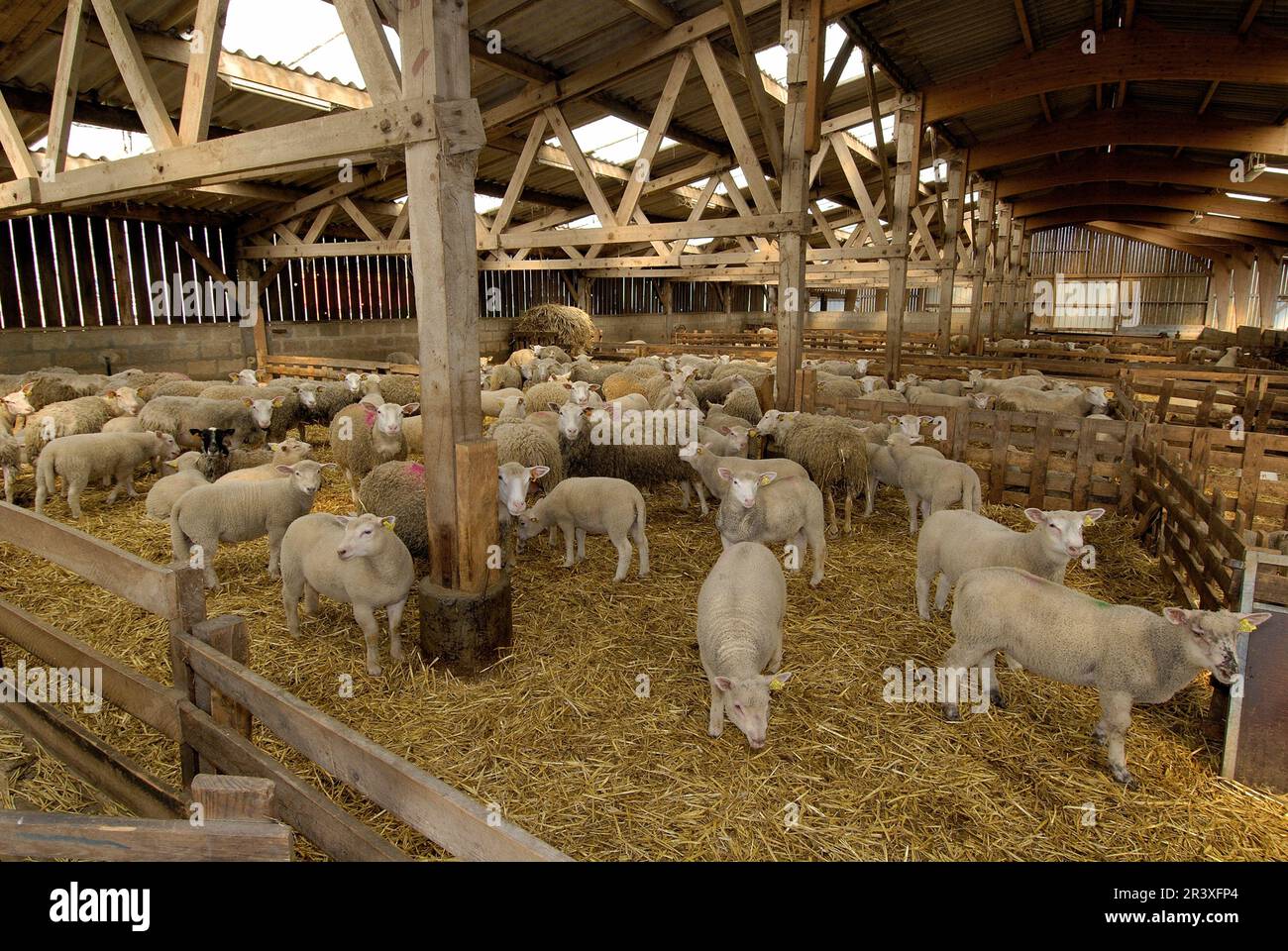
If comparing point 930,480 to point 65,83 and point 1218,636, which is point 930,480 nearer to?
point 1218,636

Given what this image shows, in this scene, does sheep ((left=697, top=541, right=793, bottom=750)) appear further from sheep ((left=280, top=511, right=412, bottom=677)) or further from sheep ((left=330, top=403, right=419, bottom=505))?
sheep ((left=330, top=403, right=419, bottom=505))

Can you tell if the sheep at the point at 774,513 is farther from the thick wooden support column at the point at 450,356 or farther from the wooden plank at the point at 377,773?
the wooden plank at the point at 377,773

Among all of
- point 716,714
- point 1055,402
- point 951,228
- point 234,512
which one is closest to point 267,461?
point 234,512

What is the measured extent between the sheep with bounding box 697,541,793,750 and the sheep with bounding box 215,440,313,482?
3891 millimetres

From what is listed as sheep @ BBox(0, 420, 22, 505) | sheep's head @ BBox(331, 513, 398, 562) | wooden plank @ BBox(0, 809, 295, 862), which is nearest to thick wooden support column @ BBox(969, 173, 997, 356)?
sheep's head @ BBox(331, 513, 398, 562)

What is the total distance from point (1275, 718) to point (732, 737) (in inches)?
99.3

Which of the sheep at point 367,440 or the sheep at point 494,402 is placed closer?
the sheep at point 367,440

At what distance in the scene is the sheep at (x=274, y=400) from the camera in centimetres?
967

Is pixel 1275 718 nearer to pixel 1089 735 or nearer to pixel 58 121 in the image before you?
pixel 1089 735

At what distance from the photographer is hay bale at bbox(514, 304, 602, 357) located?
20031 millimetres

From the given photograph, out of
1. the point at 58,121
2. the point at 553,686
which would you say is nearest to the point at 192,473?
the point at 58,121

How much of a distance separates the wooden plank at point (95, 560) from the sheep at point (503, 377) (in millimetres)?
9577

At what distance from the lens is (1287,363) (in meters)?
17.9

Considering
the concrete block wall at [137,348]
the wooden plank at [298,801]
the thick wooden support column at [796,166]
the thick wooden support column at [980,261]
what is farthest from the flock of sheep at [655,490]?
the thick wooden support column at [980,261]
